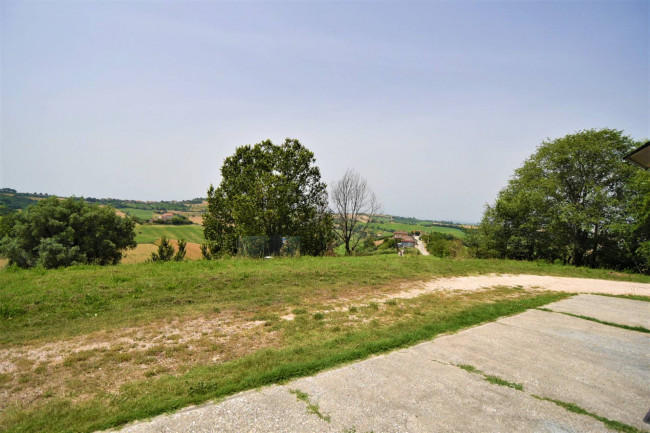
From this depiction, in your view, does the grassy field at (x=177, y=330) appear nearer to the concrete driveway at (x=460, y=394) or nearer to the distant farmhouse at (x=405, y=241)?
the concrete driveway at (x=460, y=394)

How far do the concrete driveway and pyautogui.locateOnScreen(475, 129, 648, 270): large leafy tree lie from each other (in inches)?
703

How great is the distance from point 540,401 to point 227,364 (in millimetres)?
3632

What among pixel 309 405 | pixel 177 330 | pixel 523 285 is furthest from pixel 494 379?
pixel 523 285

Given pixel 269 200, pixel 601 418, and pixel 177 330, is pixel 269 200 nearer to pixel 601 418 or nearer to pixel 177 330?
pixel 177 330

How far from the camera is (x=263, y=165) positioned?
23.0 m

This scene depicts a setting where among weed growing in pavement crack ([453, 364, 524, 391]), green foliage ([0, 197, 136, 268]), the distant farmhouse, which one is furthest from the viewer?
the distant farmhouse

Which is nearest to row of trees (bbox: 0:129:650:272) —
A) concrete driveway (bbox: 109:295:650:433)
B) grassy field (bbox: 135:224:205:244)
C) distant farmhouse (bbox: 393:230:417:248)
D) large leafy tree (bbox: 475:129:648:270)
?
large leafy tree (bbox: 475:129:648:270)

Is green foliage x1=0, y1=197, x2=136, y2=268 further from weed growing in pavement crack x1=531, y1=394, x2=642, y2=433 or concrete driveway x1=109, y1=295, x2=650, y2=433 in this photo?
weed growing in pavement crack x1=531, y1=394, x2=642, y2=433

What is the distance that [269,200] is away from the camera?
20016 mm

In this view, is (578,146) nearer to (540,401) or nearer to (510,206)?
(510,206)

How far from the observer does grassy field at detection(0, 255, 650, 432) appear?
10.1ft

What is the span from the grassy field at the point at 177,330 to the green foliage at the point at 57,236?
695 inches

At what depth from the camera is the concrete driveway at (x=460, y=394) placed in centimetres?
257

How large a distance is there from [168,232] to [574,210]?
193ft
